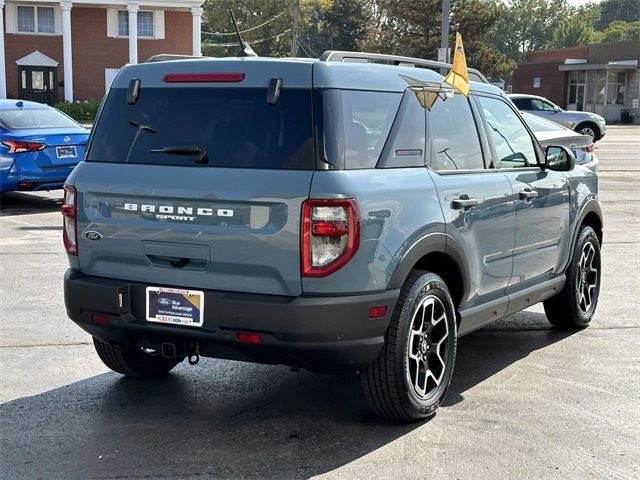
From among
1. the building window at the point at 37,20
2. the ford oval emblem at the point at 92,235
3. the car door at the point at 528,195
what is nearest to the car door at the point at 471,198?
the car door at the point at 528,195

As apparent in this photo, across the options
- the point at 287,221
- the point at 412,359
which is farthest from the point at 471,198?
the point at 287,221

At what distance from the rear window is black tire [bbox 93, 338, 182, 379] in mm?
1215

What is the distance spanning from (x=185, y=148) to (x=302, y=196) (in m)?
0.76

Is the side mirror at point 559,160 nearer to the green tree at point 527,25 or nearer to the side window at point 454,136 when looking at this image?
the side window at point 454,136

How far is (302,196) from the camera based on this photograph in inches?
174

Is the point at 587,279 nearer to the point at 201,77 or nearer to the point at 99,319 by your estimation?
the point at 201,77

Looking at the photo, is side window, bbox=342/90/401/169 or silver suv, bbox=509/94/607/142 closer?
side window, bbox=342/90/401/169

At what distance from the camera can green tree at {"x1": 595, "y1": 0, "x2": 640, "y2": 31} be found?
15838 cm

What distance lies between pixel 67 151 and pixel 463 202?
9671mm

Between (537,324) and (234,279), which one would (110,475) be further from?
(537,324)

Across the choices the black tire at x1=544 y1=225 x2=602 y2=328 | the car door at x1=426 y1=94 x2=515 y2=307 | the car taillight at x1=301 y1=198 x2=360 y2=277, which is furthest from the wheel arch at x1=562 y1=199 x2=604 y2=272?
the car taillight at x1=301 y1=198 x2=360 y2=277

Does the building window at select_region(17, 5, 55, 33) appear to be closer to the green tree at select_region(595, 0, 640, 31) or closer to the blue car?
the blue car

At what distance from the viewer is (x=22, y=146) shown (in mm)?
13547

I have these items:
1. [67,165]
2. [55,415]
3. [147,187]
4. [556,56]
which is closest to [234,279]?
[147,187]
